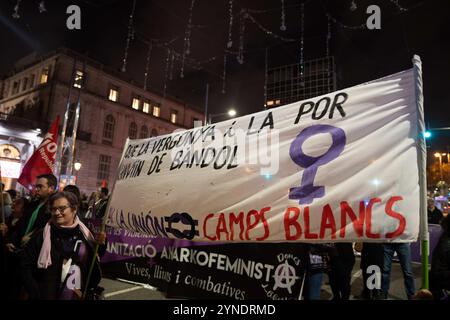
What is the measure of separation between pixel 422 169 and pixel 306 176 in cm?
81

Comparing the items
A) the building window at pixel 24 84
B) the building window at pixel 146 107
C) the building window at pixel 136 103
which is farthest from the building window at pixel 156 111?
the building window at pixel 24 84

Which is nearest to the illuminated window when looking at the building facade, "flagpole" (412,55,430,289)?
the building facade

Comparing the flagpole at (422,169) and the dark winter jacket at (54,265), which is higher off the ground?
the flagpole at (422,169)

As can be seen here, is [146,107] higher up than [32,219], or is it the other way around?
[146,107]

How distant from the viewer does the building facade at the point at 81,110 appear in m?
30.8

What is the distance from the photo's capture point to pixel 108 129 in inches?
1622

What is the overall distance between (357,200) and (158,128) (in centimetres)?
4775

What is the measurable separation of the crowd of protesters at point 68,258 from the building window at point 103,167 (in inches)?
1451

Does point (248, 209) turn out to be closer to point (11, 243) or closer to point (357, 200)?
point (357, 200)

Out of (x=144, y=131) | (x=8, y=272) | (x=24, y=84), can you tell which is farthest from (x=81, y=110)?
(x=8, y=272)

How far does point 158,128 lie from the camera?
4850cm

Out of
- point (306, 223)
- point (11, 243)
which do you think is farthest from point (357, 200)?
point (11, 243)

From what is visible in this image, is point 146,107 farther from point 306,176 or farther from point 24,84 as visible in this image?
point 306,176

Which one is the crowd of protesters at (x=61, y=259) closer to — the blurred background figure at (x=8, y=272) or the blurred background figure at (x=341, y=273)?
the blurred background figure at (x=8, y=272)
